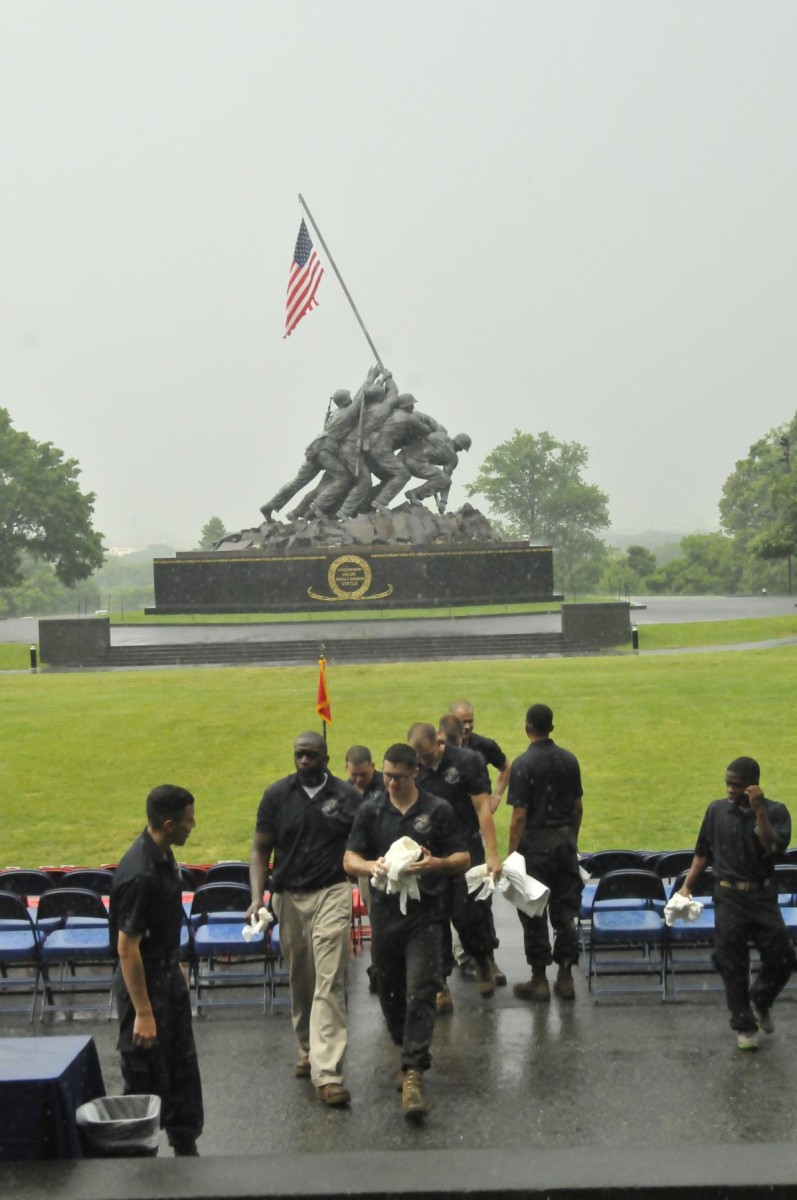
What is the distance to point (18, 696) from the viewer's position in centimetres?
2316

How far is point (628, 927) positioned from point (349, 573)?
36.4m

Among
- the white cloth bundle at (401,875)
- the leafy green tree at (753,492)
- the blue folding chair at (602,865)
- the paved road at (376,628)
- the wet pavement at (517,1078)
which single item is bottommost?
the wet pavement at (517,1078)

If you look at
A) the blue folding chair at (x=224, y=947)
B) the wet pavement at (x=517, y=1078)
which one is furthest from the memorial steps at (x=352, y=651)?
Result: the wet pavement at (x=517, y=1078)

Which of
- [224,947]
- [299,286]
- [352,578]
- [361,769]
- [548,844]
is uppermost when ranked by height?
[299,286]

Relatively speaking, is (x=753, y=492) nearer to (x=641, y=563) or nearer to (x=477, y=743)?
(x=641, y=563)

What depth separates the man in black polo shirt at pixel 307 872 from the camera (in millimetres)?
6184

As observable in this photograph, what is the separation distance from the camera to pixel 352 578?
43.3 meters

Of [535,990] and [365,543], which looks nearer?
Result: [535,990]

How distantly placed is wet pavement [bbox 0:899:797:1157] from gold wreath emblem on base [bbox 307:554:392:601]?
3585 cm

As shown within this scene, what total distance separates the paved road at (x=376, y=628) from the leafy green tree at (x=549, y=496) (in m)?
53.3

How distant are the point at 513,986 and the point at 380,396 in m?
41.2

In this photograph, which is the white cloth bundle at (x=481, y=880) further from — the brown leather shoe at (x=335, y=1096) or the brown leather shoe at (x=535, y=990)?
the brown leather shoe at (x=335, y=1096)

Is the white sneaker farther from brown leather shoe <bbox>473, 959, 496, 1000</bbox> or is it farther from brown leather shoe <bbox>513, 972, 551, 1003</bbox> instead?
brown leather shoe <bbox>473, 959, 496, 1000</bbox>

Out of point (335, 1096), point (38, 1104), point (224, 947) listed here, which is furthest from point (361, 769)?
point (38, 1104)
